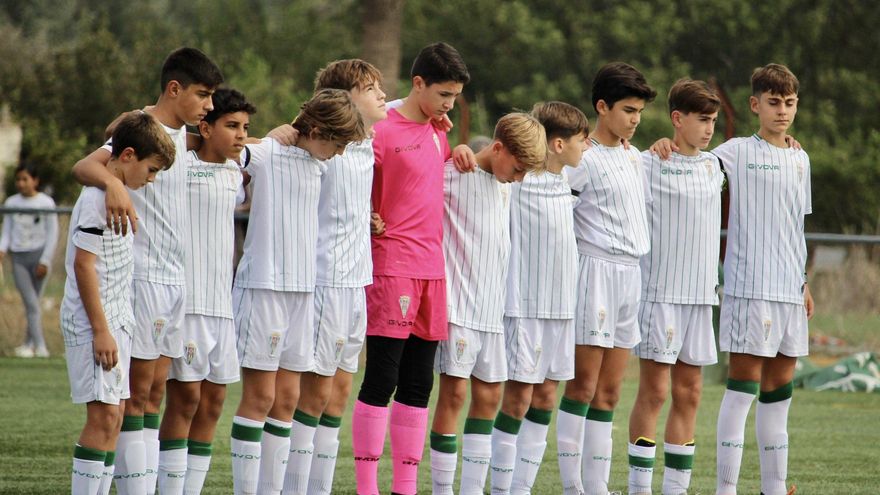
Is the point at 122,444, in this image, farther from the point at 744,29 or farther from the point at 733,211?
the point at 744,29

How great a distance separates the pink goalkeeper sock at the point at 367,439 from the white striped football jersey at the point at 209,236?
0.74 meters

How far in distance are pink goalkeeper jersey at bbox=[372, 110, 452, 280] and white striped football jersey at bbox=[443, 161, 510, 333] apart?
12cm

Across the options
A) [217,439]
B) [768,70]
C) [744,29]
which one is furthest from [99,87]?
[768,70]

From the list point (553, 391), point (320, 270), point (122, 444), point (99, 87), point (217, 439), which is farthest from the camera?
point (99, 87)

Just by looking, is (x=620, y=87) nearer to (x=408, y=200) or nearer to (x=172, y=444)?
(x=408, y=200)

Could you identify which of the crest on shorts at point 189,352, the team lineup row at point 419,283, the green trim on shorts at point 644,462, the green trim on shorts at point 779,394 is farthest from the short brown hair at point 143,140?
the green trim on shorts at point 779,394

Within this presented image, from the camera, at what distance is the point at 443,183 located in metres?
6.12

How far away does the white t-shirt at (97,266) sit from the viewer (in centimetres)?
510

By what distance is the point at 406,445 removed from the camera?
19.5 feet

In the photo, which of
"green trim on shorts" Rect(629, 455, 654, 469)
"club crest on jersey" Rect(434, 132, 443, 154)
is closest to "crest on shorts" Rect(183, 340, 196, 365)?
"club crest on jersey" Rect(434, 132, 443, 154)

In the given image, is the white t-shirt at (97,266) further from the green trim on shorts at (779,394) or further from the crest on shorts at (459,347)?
the green trim on shorts at (779,394)

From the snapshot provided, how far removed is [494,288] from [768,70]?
1.87m

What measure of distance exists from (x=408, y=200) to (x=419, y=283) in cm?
37

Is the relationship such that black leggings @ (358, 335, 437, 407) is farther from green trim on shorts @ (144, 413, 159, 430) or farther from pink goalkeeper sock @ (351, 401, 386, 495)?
green trim on shorts @ (144, 413, 159, 430)
